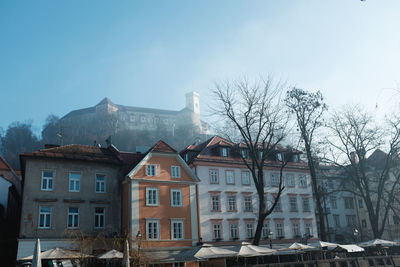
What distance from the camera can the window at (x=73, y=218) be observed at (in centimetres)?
2900

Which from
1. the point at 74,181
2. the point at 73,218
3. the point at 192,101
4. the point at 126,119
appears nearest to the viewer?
the point at 73,218

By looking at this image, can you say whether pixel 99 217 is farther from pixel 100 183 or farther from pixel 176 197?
pixel 176 197

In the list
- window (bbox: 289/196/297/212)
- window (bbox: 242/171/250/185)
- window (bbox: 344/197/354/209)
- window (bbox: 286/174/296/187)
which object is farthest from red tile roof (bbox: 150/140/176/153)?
window (bbox: 344/197/354/209)

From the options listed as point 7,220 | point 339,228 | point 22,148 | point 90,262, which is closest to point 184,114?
point 22,148

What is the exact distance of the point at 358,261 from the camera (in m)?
23.8

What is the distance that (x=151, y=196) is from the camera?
31594mm

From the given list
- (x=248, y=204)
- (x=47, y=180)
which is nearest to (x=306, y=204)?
(x=248, y=204)

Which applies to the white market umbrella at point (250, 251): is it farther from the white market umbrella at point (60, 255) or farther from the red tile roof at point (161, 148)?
the red tile roof at point (161, 148)

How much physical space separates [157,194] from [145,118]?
367 ft

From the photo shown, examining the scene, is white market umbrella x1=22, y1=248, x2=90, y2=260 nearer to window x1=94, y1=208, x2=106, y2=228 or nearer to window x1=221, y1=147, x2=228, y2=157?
window x1=94, y1=208, x2=106, y2=228

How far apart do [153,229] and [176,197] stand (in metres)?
3.59

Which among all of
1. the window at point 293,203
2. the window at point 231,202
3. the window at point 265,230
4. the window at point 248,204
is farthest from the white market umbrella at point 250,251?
the window at point 293,203

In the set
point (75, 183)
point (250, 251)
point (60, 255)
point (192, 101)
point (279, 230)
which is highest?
point (192, 101)

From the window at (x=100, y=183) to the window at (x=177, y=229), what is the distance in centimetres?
638
